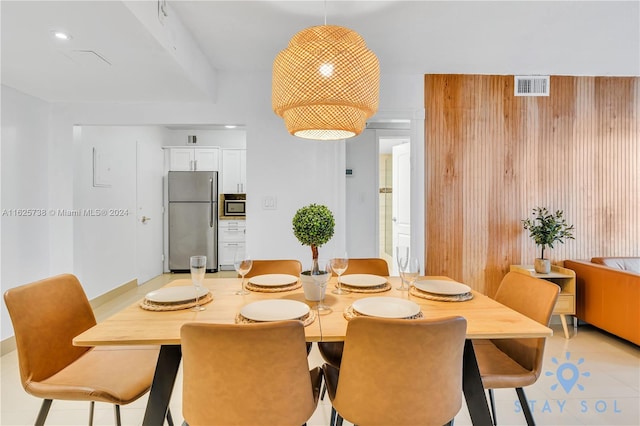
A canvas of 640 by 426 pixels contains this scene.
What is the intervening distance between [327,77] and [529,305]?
139 centimetres

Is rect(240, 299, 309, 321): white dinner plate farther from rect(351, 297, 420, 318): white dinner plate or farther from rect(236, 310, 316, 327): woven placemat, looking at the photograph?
rect(351, 297, 420, 318): white dinner plate

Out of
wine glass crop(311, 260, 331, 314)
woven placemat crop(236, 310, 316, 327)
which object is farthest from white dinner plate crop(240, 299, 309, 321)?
wine glass crop(311, 260, 331, 314)

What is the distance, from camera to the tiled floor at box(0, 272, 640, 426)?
6.22ft

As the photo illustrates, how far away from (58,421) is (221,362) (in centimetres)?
162

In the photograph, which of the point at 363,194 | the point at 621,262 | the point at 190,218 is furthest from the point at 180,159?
the point at 621,262

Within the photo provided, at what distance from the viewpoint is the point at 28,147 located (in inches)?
114

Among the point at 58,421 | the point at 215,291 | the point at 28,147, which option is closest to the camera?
the point at 215,291

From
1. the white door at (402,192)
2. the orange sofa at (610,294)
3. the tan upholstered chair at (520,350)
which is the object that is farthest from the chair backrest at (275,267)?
the orange sofa at (610,294)

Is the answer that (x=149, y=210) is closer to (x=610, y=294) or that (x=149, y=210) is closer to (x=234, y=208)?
(x=234, y=208)

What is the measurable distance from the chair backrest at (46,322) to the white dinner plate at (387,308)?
128cm

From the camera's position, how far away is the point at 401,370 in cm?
102

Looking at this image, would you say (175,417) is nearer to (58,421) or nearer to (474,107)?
(58,421)

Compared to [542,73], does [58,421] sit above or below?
below

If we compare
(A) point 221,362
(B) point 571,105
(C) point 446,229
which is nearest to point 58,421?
(A) point 221,362
